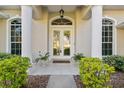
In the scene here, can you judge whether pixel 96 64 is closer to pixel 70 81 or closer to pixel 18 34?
pixel 70 81

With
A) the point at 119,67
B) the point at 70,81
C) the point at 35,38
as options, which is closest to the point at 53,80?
the point at 70,81

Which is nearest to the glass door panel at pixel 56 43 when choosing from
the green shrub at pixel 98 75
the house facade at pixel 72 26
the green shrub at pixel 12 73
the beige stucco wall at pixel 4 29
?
the house facade at pixel 72 26

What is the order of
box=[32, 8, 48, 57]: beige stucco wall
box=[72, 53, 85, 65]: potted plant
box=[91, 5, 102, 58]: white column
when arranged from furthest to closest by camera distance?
1. box=[32, 8, 48, 57]: beige stucco wall
2. box=[72, 53, 85, 65]: potted plant
3. box=[91, 5, 102, 58]: white column

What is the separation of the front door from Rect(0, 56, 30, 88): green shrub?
9971mm

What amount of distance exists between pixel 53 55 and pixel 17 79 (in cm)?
1019

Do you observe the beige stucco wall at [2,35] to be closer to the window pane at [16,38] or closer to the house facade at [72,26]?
the house facade at [72,26]

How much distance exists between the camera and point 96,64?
642 cm

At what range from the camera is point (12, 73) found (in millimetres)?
6383

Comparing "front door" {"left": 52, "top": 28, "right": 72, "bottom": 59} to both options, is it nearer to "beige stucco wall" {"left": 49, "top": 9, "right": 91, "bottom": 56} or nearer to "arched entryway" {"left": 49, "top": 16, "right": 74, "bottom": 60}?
"arched entryway" {"left": 49, "top": 16, "right": 74, "bottom": 60}

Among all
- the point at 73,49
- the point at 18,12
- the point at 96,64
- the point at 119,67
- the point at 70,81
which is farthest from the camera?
the point at 73,49

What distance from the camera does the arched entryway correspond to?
16.5 m

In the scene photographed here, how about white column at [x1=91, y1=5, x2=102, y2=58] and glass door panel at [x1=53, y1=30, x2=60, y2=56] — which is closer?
white column at [x1=91, y1=5, x2=102, y2=58]

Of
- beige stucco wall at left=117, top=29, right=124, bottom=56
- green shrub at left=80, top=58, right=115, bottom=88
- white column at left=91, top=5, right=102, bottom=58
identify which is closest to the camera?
green shrub at left=80, top=58, right=115, bottom=88

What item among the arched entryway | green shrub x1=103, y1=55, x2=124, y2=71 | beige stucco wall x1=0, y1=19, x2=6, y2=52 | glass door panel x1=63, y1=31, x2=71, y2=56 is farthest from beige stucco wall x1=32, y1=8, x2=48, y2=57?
green shrub x1=103, y1=55, x2=124, y2=71
